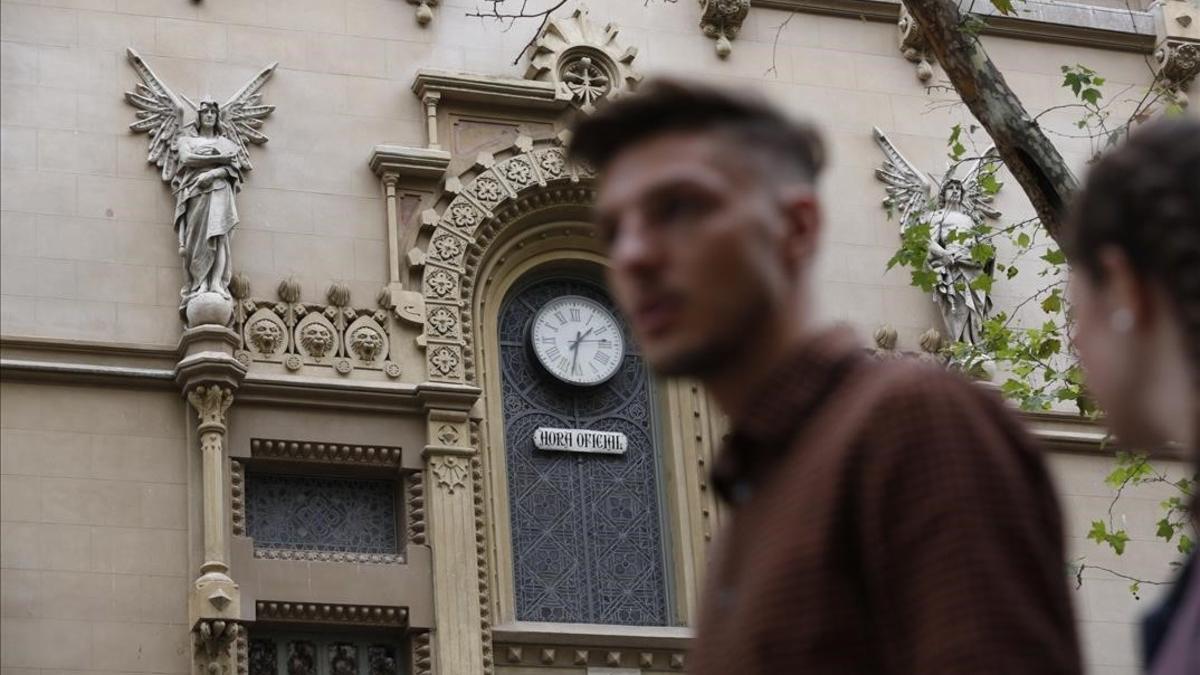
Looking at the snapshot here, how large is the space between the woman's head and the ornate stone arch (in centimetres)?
1676

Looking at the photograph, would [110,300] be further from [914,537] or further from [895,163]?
[914,537]

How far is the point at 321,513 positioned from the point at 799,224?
16.4m

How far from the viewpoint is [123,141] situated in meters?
20.3

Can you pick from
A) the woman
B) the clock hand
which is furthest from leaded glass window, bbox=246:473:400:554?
the woman

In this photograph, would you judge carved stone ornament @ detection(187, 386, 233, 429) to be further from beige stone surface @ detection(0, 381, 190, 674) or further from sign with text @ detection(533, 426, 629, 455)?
sign with text @ detection(533, 426, 629, 455)

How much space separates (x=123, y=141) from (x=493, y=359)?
381 centimetres

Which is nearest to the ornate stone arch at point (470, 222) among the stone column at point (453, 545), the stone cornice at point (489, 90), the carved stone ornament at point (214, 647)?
the stone cornice at point (489, 90)

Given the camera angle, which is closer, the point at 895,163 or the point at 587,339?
the point at 587,339

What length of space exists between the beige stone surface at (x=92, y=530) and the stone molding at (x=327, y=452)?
71cm

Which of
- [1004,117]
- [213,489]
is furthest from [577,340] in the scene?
[1004,117]

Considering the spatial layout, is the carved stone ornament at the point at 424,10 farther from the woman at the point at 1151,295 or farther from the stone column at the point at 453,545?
the woman at the point at 1151,295

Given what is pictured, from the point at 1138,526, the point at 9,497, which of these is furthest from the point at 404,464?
the point at 1138,526

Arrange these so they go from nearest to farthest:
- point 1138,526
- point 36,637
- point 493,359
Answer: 1. point 36,637
2. point 493,359
3. point 1138,526

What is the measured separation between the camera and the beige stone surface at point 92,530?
725 inches
